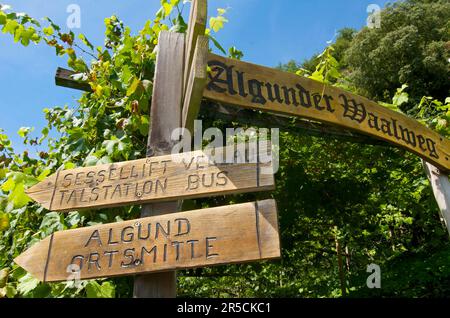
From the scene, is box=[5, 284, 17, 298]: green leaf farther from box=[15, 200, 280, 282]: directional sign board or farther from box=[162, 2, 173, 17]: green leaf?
box=[162, 2, 173, 17]: green leaf

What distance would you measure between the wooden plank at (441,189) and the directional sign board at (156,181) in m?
1.78

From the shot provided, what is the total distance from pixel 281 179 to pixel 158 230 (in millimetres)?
2285

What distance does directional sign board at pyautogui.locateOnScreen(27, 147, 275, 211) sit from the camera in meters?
1.20

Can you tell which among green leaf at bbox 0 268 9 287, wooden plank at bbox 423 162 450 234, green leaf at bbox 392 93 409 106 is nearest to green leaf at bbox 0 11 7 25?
green leaf at bbox 0 268 9 287

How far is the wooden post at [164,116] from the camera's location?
1.21 meters

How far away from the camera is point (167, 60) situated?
1.62m

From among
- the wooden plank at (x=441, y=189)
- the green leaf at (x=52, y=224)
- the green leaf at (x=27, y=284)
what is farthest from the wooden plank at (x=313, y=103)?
the green leaf at (x=27, y=284)

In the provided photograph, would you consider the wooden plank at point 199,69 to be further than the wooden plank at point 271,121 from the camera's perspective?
No

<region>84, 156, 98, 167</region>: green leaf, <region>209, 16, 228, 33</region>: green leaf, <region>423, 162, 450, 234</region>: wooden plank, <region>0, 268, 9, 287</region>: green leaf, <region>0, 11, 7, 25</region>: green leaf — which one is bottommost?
<region>0, 268, 9, 287</region>: green leaf

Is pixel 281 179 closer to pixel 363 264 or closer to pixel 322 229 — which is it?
pixel 322 229

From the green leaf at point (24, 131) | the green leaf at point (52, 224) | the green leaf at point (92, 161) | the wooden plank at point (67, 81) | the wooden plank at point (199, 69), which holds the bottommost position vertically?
the green leaf at point (52, 224)

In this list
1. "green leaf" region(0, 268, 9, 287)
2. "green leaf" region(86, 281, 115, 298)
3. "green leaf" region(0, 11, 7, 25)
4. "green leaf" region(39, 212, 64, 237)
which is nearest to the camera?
"green leaf" region(86, 281, 115, 298)

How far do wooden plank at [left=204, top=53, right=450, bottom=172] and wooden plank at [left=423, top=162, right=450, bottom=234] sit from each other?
0.07 metres

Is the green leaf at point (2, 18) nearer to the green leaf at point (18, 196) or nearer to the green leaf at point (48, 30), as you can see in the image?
the green leaf at point (48, 30)
